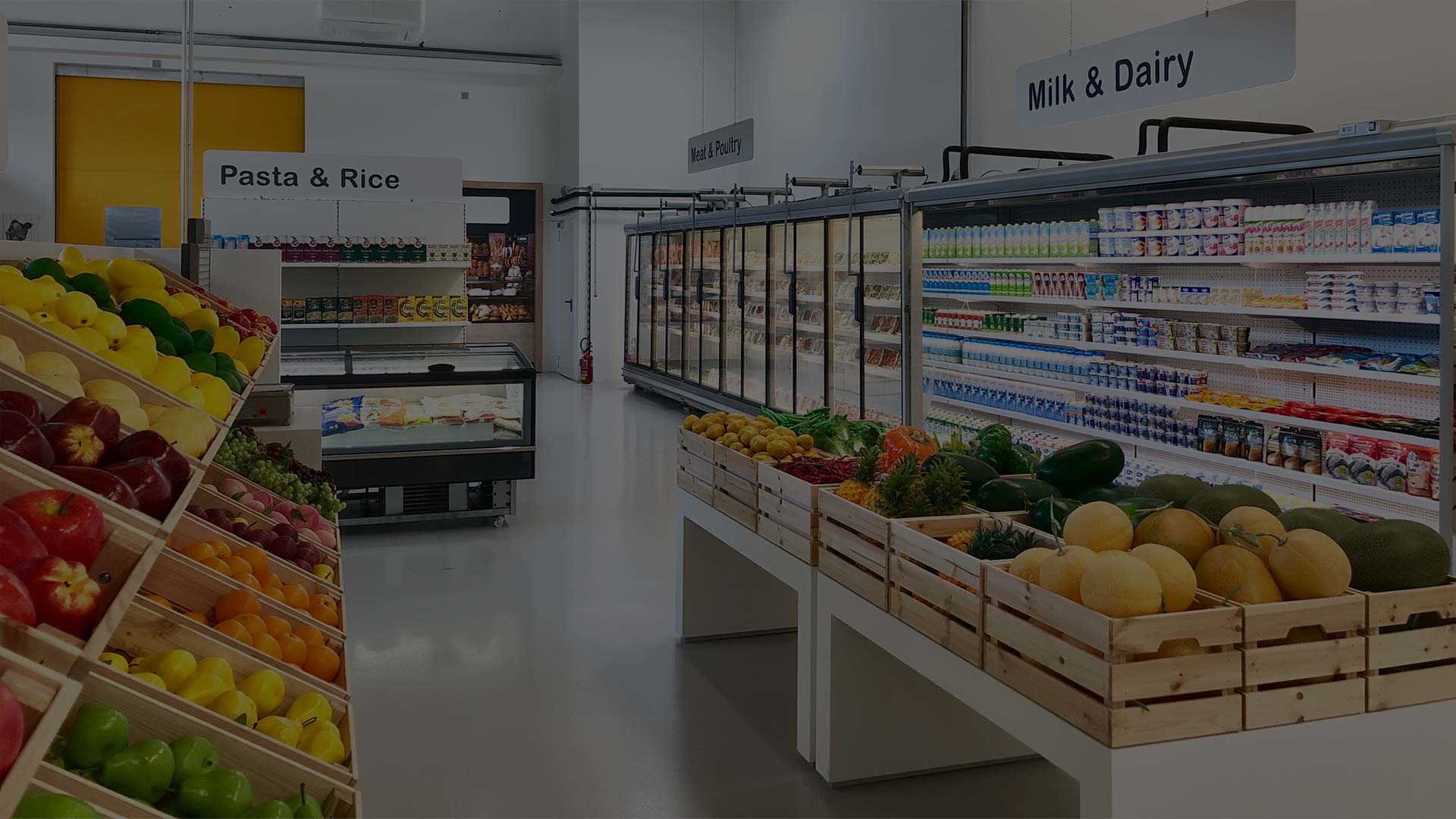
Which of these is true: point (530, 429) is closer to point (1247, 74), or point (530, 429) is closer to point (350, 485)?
point (350, 485)

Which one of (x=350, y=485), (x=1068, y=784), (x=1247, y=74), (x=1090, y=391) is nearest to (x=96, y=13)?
(x=350, y=485)

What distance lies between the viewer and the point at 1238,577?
2.23m

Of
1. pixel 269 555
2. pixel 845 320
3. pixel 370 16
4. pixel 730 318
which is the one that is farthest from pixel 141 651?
pixel 730 318

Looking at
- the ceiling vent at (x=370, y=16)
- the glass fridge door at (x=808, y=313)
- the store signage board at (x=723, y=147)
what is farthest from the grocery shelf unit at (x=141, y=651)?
the store signage board at (x=723, y=147)

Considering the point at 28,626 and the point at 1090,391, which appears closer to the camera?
the point at 28,626

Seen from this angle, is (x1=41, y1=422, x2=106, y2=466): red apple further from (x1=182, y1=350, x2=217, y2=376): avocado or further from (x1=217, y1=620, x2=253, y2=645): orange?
(x1=182, y1=350, x2=217, y2=376): avocado

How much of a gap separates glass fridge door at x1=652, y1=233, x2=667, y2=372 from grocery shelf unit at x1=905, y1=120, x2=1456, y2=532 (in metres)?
5.81

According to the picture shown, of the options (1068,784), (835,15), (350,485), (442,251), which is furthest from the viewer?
(835,15)

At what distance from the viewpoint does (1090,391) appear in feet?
22.5

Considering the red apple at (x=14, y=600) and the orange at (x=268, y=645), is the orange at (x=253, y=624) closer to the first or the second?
the orange at (x=268, y=645)

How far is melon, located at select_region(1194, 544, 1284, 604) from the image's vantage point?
2215 millimetres

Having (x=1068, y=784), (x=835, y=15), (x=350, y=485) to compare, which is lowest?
(x=1068, y=784)

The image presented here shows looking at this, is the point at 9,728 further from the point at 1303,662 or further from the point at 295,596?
the point at 1303,662

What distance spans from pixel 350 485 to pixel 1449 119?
17.7 feet
